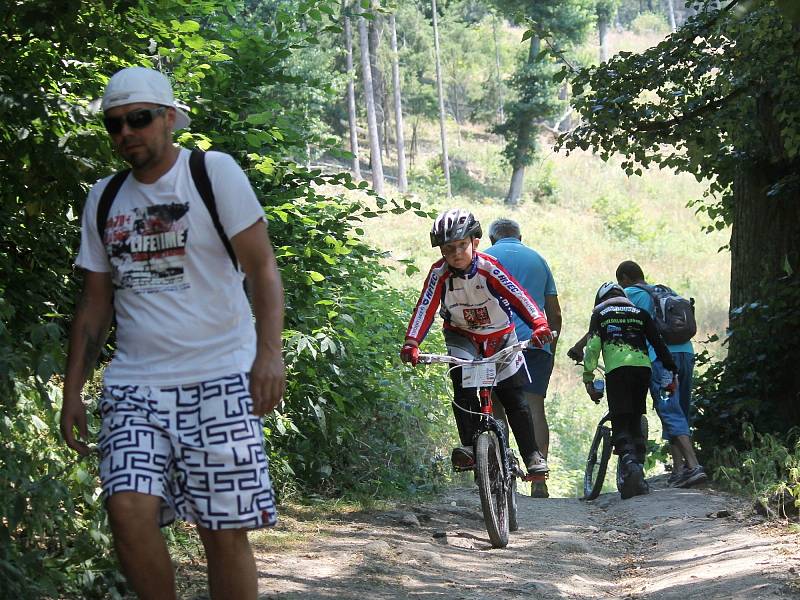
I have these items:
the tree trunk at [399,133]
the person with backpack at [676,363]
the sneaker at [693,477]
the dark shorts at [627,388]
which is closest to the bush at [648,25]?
the tree trunk at [399,133]

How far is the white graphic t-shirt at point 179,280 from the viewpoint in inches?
146

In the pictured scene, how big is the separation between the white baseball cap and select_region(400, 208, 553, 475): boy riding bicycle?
3.77 m

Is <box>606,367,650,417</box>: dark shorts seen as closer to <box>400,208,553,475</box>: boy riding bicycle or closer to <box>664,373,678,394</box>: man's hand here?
<box>664,373,678,394</box>: man's hand

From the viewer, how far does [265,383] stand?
12.1 feet

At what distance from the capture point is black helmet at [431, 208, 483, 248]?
24.6 ft

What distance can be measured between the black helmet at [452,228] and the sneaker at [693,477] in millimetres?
4440

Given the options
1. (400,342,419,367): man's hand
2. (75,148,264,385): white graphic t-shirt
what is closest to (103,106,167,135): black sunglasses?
(75,148,264,385): white graphic t-shirt

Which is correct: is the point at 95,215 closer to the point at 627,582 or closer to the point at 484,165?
the point at 627,582

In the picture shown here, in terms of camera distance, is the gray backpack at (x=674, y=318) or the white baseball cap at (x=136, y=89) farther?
the gray backpack at (x=674, y=318)

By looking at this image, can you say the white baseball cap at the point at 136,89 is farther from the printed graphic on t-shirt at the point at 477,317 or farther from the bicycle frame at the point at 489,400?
the printed graphic on t-shirt at the point at 477,317

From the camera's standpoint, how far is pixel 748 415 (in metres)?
11.3

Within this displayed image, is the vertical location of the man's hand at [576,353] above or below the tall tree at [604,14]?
below

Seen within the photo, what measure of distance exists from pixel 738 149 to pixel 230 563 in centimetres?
953

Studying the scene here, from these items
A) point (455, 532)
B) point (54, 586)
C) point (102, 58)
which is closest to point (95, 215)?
point (54, 586)
